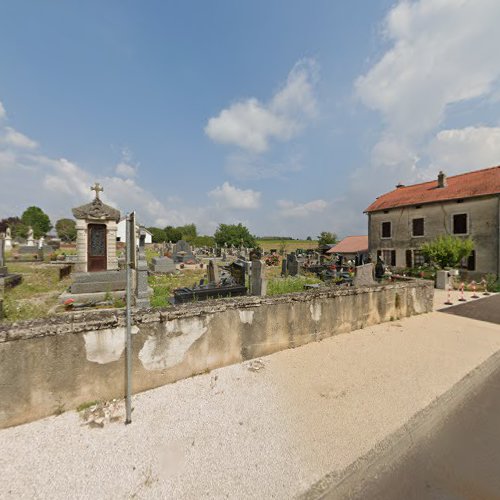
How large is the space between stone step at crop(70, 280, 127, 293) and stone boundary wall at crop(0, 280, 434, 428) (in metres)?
6.00

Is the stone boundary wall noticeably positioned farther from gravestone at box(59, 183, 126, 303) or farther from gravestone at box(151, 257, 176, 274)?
gravestone at box(151, 257, 176, 274)

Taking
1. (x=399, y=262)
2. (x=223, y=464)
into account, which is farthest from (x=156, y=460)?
(x=399, y=262)

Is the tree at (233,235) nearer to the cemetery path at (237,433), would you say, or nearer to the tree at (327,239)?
the tree at (327,239)

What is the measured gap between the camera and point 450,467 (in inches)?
93.6

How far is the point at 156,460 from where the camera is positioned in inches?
89.2

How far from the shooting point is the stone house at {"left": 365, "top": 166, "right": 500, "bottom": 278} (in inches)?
579

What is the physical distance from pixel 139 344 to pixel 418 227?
2117 centimetres

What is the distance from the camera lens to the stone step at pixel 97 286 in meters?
8.24

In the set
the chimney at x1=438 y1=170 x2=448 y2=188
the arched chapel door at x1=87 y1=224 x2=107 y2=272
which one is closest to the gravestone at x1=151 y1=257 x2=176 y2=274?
the arched chapel door at x1=87 y1=224 x2=107 y2=272

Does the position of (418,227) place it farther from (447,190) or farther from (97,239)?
(97,239)

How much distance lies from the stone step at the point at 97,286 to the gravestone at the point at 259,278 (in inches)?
205

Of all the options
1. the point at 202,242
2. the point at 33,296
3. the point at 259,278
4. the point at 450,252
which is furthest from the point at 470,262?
the point at 202,242

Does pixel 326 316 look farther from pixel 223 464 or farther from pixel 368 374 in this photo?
pixel 223 464

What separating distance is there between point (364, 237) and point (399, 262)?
13721 mm
